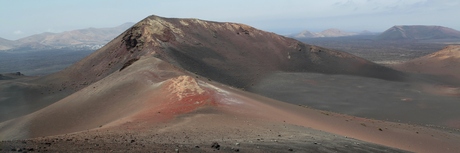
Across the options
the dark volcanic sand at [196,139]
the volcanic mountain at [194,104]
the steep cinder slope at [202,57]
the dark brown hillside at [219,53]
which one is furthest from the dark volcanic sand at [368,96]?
the dark volcanic sand at [196,139]

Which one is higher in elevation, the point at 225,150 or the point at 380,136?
the point at 225,150

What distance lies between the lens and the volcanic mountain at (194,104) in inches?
492

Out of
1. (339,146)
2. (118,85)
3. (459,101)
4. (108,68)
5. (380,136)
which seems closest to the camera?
(339,146)

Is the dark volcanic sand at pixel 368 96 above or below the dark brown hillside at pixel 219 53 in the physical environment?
below

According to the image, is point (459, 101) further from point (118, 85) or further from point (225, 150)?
point (225, 150)

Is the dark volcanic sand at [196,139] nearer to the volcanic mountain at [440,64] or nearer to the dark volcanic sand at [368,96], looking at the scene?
the dark volcanic sand at [368,96]

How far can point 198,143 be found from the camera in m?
11.3

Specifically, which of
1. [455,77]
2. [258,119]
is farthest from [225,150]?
[455,77]

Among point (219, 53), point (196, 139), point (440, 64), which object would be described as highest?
point (219, 53)

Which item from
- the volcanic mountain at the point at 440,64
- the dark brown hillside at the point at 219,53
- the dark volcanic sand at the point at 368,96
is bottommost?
the dark volcanic sand at the point at 368,96

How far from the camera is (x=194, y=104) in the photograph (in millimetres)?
18797

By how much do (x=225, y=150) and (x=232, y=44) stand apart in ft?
152

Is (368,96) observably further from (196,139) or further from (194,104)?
(196,139)

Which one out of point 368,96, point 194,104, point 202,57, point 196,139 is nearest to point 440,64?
point 368,96
